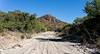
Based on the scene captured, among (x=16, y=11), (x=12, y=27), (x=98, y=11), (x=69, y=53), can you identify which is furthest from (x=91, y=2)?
(x=16, y=11)

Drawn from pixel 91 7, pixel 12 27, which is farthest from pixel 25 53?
pixel 12 27

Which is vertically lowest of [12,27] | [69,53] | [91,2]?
[69,53]

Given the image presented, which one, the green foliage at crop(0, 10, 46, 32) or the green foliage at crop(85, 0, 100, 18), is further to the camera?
the green foliage at crop(0, 10, 46, 32)

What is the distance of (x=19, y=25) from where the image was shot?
64125mm

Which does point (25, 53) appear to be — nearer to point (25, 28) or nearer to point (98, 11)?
point (98, 11)

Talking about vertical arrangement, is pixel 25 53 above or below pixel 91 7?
below

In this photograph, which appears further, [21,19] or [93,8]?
[21,19]

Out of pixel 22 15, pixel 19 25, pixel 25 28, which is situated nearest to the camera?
pixel 19 25

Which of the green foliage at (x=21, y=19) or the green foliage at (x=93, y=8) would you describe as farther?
the green foliage at (x=21, y=19)

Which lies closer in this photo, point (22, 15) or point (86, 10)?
point (86, 10)

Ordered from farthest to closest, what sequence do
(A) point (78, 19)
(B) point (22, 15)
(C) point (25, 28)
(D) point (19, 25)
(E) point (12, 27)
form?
(A) point (78, 19)
(B) point (22, 15)
(C) point (25, 28)
(D) point (19, 25)
(E) point (12, 27)

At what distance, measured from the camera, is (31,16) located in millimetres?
83125

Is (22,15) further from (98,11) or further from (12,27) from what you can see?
(98,11)

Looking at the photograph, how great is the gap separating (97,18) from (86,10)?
4.09 meters
